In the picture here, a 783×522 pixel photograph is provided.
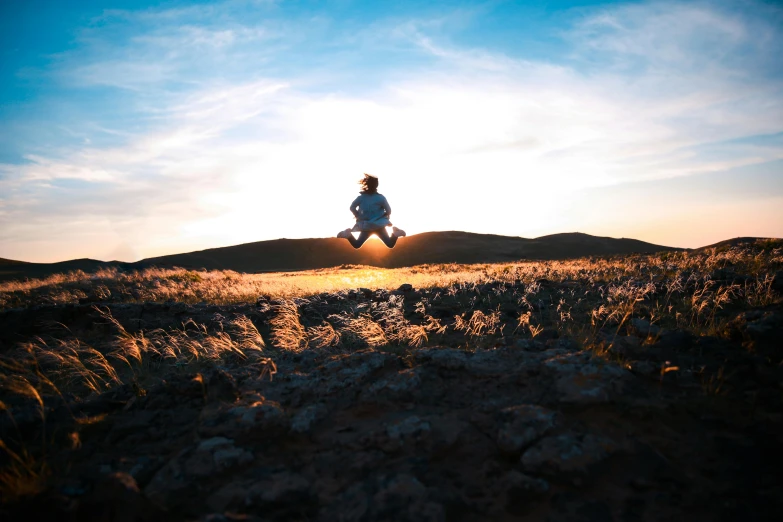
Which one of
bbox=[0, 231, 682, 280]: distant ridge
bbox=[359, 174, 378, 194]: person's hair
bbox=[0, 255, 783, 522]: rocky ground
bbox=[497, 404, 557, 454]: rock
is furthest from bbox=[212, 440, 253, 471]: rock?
bbox=[0, 231, 682, 280]: distant ridge

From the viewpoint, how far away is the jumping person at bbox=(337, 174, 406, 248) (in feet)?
37.1

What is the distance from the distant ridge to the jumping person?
36.9 metres

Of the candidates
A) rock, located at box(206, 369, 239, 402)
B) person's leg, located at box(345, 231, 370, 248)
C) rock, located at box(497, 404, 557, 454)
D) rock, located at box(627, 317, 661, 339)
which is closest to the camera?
rock, located at box(497, 404, 557, 454)

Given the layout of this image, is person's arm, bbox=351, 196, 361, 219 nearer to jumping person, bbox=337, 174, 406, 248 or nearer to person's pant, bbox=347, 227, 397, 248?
jumping person, bbox=337, 174, 406, 248

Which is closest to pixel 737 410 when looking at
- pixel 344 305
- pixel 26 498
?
pixel 26 498

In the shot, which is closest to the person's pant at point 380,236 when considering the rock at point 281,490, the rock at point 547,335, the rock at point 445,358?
the rock at point 547,335

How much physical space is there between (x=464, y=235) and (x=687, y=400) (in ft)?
222

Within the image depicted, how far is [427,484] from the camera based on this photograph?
9.23ft

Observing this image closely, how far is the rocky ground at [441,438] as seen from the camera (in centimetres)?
259

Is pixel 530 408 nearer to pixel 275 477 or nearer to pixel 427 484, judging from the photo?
pixel 427 484

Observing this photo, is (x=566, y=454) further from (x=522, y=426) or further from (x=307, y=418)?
(x=307, y=418)

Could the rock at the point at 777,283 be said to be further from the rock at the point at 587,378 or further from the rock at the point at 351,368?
the rock at the point at 351,368

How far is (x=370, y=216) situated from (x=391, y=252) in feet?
154

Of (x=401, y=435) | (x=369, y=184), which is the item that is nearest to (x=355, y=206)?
(x=369, y=184)
